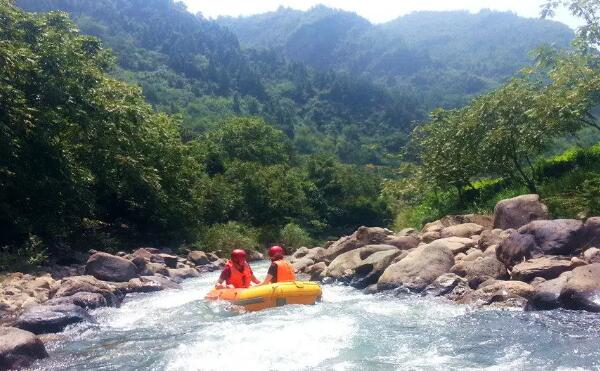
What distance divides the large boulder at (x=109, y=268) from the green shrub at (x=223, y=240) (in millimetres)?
9769

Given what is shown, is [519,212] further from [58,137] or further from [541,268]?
[58,137]

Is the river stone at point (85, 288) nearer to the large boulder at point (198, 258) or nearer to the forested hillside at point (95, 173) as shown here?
the forested hillside at point (95, 173)

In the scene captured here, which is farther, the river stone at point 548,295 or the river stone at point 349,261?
the river stone at point 349,261

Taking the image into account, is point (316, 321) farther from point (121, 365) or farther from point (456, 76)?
point (456, 76)

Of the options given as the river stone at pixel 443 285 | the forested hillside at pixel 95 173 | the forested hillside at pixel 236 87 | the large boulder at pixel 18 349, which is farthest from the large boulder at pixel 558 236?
the forested hillside at pixel 236 87

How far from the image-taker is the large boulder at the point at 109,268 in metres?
13.3

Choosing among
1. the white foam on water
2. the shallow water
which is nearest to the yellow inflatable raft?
the shallow water

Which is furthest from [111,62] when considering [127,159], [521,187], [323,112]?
[323,112]

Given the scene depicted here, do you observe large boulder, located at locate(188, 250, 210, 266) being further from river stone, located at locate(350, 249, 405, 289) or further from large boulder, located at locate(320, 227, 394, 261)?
river stone, located at locate(350, 249, 405, 289)

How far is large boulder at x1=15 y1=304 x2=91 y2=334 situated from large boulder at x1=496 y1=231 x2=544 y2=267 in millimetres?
7943

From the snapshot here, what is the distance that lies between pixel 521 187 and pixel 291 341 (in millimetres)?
13165

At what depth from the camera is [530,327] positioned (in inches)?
326

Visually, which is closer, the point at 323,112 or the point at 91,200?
the point at 91,200

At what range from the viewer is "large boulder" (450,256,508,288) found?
1109cm
